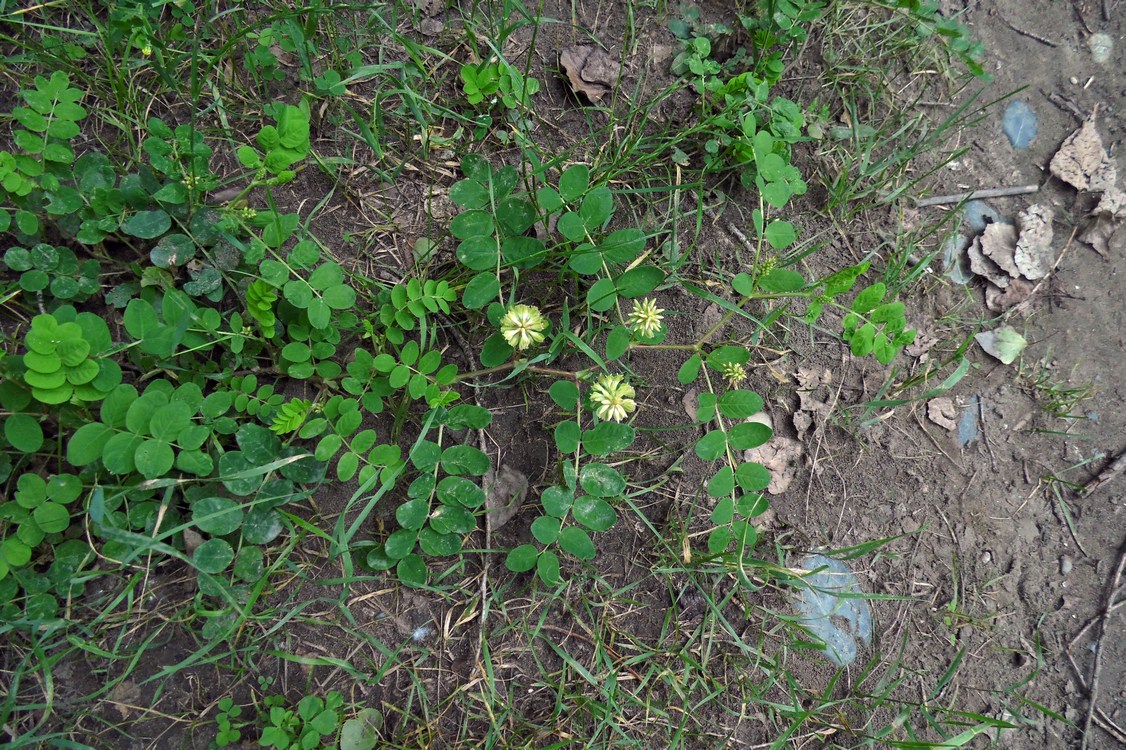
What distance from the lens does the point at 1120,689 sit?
233cm

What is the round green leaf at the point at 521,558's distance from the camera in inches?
78.7

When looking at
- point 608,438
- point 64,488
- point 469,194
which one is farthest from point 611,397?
point 64,488

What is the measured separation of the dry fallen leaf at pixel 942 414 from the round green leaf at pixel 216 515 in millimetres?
2419

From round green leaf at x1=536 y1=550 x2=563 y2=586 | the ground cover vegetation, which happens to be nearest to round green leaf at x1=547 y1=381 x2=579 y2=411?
the ground cover vegetation

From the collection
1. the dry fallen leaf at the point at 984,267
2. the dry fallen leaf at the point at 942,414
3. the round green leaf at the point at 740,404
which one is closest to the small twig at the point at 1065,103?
the dry fallen leaf at the point at 984,267

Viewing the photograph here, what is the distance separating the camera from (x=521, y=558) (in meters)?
2.00

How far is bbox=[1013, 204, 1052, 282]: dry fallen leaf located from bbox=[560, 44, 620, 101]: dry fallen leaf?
174 centimetres

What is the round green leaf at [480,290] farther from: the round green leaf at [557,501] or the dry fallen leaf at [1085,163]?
the dry fallen leaf at [1085,163]

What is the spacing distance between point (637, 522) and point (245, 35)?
211 centimetres

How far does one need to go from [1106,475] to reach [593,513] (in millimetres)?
2050

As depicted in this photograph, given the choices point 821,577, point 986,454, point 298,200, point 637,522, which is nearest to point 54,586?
point 298,200

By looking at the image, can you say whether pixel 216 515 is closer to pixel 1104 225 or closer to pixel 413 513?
pixel 413 513

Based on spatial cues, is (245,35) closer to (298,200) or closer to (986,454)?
(298,200)

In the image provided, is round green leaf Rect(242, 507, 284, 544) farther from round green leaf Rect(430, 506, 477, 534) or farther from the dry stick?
the dry stick
